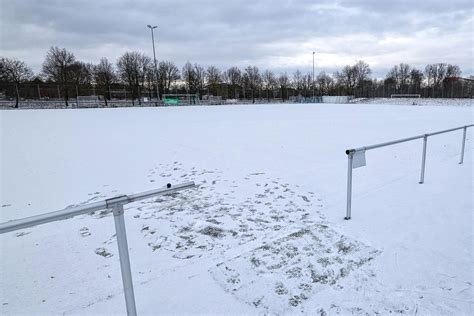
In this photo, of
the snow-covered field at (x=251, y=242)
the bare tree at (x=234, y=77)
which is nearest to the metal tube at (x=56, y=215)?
the snow-covered field at (x=251, y=242)

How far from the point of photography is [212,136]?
42.5 feet

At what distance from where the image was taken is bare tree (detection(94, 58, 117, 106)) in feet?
193

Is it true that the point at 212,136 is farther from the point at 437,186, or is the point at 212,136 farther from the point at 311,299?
the point at 311,299

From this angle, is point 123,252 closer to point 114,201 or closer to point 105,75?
point 114,201

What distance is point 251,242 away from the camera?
363cm

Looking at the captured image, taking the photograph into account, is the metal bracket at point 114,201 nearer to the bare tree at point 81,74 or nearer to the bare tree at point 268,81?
the bare tree at point 81,74

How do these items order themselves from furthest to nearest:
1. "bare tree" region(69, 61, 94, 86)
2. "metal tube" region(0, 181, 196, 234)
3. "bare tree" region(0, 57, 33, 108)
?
"bare tree" region(69, 61, 94, 86) < "bare tree" region(0, 57, 33, 108) < "metal tube" region(0, 181, 196, 234)

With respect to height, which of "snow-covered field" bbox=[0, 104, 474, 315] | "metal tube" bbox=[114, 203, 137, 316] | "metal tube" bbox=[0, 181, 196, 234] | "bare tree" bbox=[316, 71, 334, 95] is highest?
"bare tree" bbox=[316, 71, 334, 95]

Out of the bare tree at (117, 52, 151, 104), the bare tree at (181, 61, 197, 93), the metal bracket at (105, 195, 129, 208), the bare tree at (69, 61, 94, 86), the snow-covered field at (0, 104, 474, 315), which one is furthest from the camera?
the bare tree at (181, 61, 197, 93)

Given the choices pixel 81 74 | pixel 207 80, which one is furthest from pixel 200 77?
pixel 81 74

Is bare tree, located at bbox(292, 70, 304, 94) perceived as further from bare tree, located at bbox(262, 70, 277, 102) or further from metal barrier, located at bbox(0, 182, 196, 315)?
metal barrier, located at bbox(0, 182, 196, 315)

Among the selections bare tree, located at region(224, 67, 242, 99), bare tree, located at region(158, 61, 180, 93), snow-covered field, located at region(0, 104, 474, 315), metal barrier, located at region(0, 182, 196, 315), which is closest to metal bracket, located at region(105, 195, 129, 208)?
metal barrier, located at region(0, 182, 196, 315)

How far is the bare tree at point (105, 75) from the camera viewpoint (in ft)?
193

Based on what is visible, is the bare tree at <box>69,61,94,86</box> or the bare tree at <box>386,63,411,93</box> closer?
the bare tree at <box>69,61,94,86</box>
